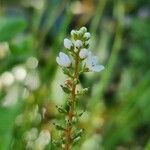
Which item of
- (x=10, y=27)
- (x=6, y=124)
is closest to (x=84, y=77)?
(x=10, y=27)

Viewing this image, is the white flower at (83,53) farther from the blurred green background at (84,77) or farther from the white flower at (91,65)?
the blurred green background at (84,77)

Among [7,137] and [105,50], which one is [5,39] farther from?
[105,50]

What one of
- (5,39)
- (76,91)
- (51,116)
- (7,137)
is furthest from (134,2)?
(76,91)

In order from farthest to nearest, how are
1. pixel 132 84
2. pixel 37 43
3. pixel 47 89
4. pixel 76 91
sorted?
pixel 132 84
pixel 37 43
pixel 47 89
pixel 76 91

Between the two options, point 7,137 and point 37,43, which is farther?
point 37,43

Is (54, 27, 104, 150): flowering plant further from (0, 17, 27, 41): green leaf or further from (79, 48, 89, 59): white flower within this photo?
(0, 17, 27, 41): green leaf

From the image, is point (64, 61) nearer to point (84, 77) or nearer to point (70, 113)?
point (70, 113)
